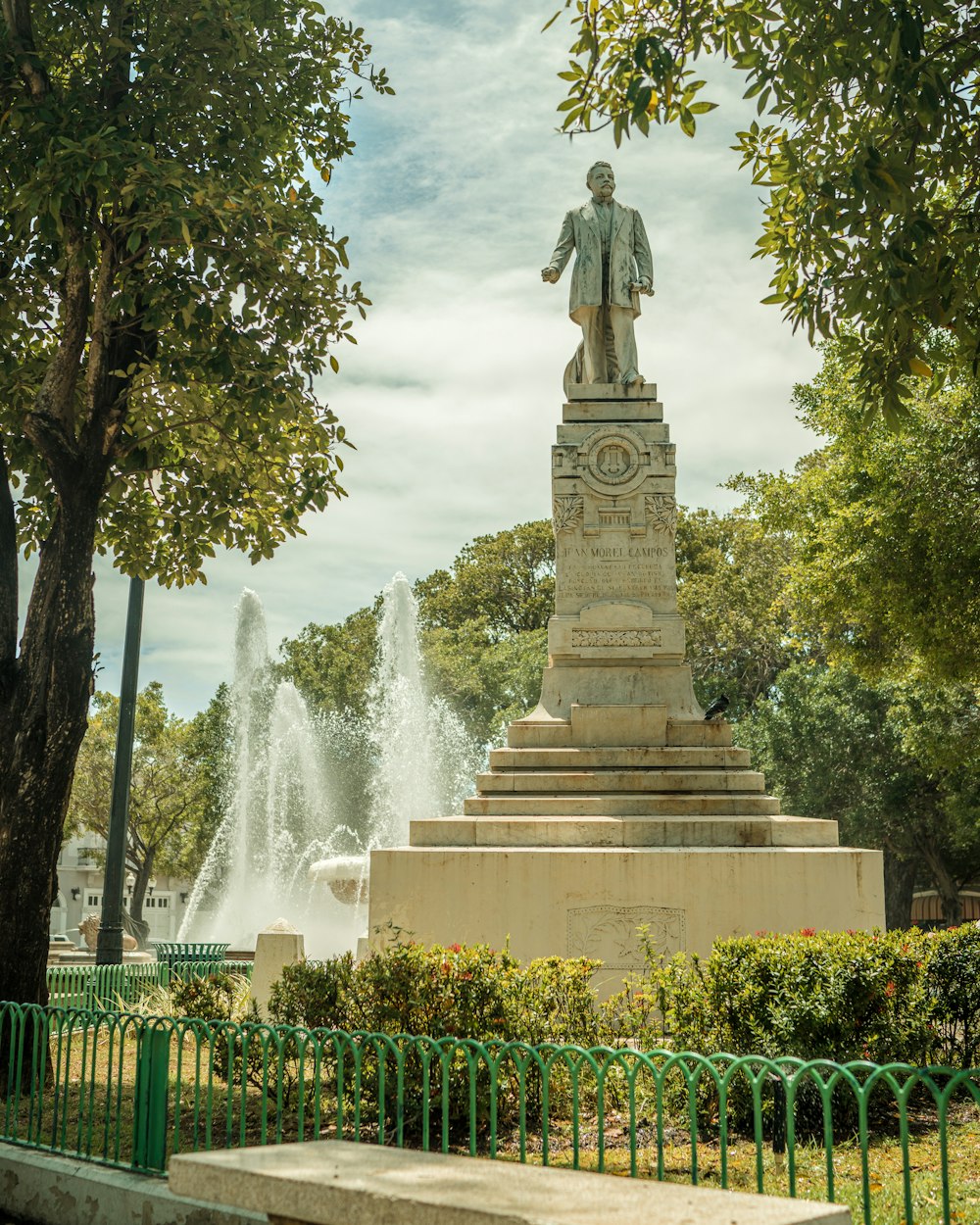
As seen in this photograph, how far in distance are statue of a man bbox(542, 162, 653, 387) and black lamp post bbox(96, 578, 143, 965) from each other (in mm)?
6128

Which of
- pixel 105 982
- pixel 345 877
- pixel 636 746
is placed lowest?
pixel 105 982

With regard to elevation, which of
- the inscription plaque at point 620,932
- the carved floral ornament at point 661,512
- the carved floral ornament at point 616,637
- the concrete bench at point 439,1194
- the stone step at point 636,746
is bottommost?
the concrete bench at point 439,1194

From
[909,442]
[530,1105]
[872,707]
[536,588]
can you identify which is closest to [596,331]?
[909,442]

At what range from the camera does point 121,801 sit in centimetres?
1612

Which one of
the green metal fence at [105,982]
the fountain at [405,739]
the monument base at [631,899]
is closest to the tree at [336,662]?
the fountain at [405,739]

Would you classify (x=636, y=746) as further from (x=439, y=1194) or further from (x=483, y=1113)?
(x=439, y=1194)

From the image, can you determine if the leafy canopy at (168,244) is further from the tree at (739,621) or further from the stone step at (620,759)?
the tree at (739,621)

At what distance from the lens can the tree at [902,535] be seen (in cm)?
1755

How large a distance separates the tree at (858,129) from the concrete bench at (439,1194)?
4797mm

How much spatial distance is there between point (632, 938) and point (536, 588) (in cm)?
2964

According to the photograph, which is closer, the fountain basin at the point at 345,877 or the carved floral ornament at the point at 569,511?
the carved floral ornament at the point at 569,511

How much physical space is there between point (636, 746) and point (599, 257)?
5.99 metres

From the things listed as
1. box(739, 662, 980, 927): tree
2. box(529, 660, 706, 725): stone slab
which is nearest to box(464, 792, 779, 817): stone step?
box(529, 660, 706, 725): stone slab

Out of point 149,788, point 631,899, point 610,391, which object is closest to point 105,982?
point 631,899
